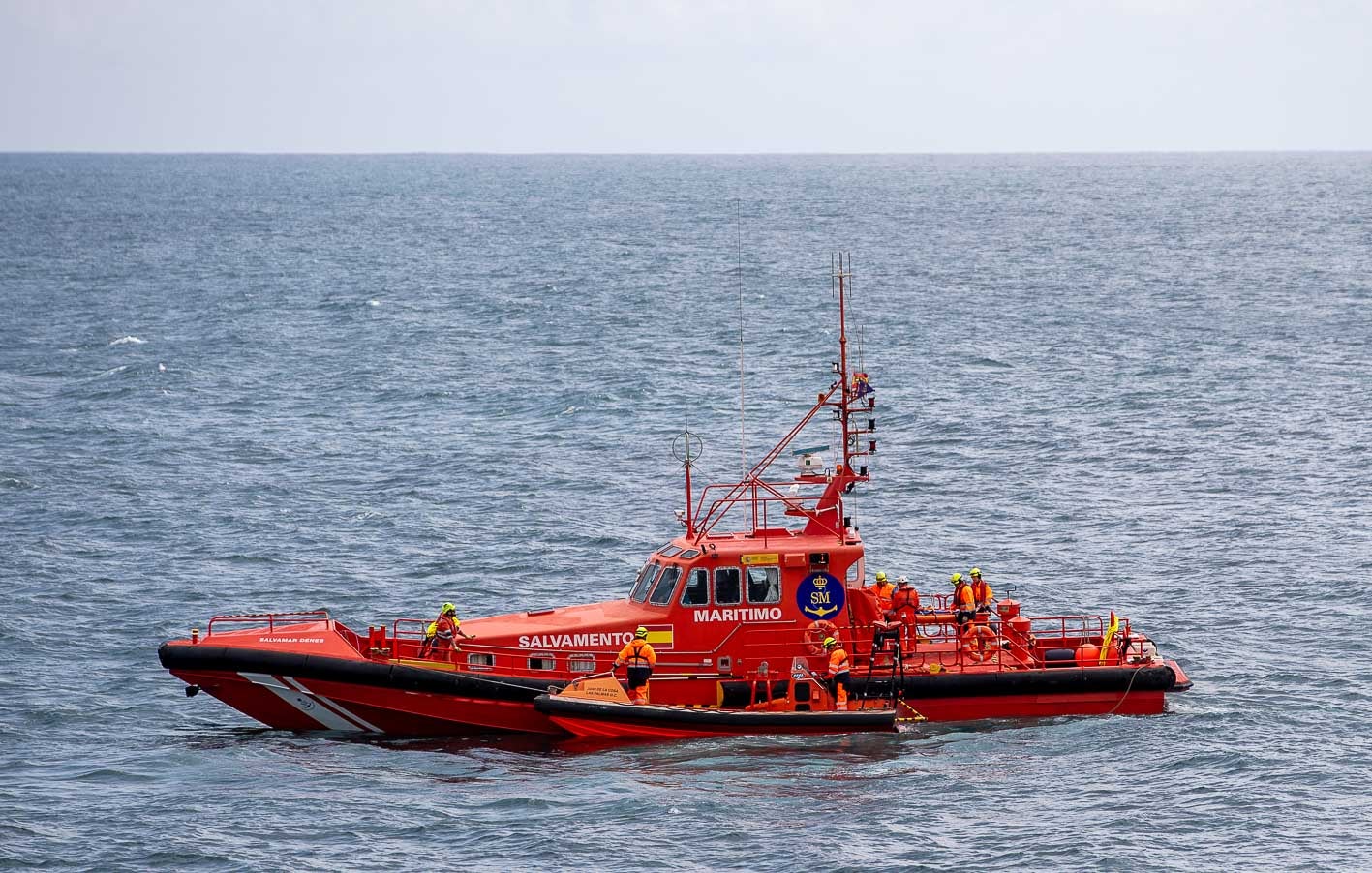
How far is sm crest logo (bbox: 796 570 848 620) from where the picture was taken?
955 inches

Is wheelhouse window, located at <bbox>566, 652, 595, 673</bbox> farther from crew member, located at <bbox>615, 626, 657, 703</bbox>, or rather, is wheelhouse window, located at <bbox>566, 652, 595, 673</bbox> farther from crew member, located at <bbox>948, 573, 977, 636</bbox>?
crew member, located at <bbox>948, 573, 977, 636</bbox>

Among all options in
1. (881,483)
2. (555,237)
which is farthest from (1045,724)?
(555,237)

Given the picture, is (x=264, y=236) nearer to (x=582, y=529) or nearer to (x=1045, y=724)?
(x=582, y=529)

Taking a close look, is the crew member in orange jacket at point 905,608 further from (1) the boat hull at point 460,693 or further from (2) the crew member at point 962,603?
(1) the boat hull at point 460,693

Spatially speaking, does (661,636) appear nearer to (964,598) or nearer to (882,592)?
(882,592)

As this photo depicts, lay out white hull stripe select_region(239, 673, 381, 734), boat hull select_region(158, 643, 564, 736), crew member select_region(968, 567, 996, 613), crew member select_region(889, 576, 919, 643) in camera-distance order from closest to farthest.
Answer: boat hull select_region(158, 643, 564, 736)
white hull stripe select_region(239, 673, 381, 734)
crew member select_region(889, 576, 919, 643)
crew member select_region(968, 567, 996, 613)

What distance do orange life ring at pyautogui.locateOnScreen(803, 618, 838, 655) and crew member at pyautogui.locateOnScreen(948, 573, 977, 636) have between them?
197 centimetres

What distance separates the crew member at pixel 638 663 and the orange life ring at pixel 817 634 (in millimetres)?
2282

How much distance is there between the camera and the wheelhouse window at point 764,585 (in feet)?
79.5

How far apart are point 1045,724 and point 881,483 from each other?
1706 centimetres

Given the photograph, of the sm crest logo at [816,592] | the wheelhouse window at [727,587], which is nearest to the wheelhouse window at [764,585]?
the wheelhouse window at [727,587]

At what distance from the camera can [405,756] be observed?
2344 cm

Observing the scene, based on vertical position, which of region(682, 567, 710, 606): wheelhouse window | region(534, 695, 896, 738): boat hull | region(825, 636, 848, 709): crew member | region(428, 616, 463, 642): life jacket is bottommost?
region(534, 695, 896, 738): boat hull

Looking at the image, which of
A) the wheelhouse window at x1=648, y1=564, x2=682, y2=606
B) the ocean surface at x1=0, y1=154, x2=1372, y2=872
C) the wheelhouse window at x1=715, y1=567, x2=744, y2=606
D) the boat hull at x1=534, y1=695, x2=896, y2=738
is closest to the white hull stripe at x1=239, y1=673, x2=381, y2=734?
the ocean surface at x1=0, y1=154, x2=1372, y2=872
